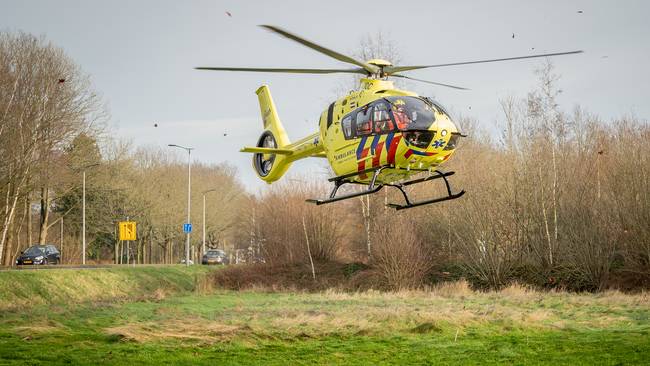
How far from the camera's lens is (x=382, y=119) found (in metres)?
15.9

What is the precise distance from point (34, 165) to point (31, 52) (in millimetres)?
6633

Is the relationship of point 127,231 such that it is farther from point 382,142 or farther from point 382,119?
point 382,119

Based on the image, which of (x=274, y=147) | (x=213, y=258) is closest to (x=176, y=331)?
(x=274, y=147)

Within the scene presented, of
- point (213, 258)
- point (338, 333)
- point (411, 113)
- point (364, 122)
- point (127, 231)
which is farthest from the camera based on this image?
point (213, 258)

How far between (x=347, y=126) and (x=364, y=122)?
0.70 m

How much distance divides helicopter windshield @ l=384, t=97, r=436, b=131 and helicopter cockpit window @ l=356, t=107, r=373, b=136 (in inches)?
24.2

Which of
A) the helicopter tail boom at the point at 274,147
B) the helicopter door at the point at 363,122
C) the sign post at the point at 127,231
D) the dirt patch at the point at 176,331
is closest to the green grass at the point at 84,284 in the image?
the sign post at the point at 127,231

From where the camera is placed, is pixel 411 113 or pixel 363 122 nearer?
pixel 411 113

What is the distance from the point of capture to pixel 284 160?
2050cm

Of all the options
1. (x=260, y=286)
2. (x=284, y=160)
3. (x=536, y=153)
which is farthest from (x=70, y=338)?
(x=536, y=153)

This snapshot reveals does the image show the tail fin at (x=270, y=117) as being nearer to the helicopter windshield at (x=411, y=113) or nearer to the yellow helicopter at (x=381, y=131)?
the yellow helicopter at (x=381, y=131)

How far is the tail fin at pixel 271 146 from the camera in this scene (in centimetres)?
2058

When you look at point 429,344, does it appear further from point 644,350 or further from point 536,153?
point 536,153

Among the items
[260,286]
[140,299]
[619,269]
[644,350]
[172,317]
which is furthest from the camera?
[260,286]
